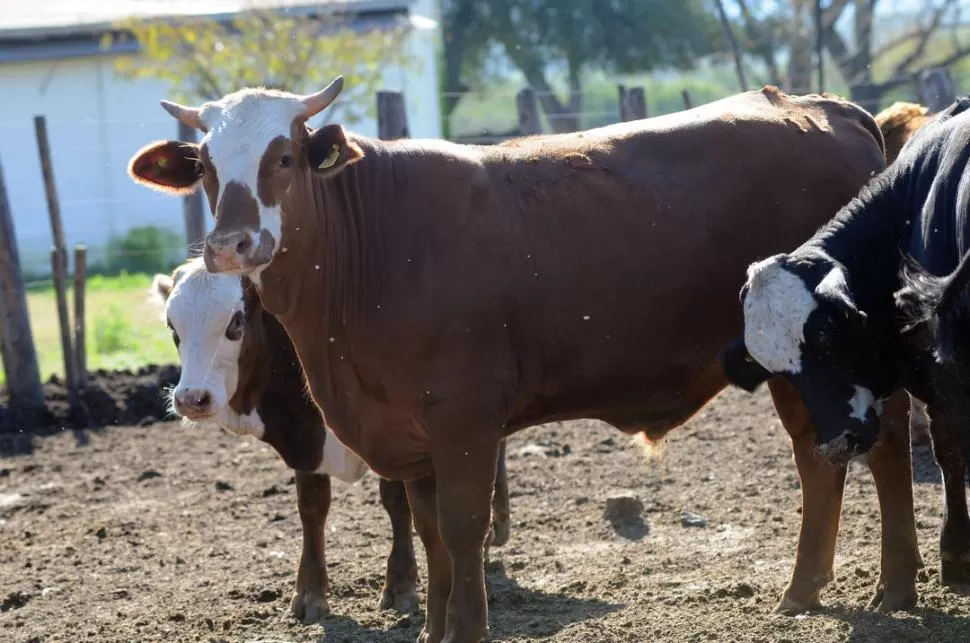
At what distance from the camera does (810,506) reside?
541 centimetres

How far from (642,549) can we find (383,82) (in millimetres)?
17073

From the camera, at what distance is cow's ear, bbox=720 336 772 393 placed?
4520 mm

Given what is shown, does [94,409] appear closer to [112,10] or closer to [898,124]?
[898,124]

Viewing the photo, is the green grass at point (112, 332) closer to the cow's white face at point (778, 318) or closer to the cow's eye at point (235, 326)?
the cow's eye at point (235, 326)

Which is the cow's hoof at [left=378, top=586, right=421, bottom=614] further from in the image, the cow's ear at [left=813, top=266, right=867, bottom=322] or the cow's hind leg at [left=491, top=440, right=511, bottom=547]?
the cow's ear at [left=813, top=266, right=867, bottom=322]

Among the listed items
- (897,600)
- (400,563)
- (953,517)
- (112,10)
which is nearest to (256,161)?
(400,563)

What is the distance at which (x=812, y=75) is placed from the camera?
23.7m

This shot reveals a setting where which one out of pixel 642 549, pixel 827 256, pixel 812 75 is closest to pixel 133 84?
pixel 812 75

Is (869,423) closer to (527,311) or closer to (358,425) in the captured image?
(527,311)

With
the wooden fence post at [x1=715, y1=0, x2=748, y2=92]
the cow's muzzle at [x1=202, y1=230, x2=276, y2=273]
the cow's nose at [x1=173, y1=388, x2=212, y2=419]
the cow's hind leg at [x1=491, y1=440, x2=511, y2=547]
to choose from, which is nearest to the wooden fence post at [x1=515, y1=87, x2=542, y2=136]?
the cow's hind leg at [x1=491, y1=440, x2=511, y2=547]

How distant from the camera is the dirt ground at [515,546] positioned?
17.8 ft

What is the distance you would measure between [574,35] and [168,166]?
899 inches

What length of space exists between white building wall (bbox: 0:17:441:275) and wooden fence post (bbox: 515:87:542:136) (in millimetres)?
9352

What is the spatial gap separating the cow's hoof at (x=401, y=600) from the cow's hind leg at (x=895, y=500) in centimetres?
196
